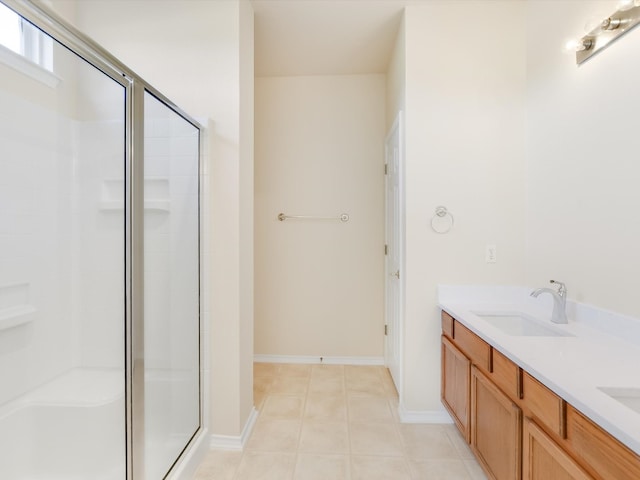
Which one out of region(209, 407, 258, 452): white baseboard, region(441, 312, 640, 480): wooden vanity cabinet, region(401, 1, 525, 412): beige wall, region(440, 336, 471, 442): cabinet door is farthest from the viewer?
region(401, 1, 525, 412): beige wall

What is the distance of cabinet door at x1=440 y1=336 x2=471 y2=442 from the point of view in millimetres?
1757

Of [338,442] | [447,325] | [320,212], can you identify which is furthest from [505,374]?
[320,212]

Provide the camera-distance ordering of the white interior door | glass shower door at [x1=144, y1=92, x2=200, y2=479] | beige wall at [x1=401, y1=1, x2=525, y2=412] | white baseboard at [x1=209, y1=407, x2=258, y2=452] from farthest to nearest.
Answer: the white interior door
beige wall at [x1=401, y1=1, x2=525, y2=412]
white baseboard at [x1=209, y1=407, x2=258, y2=452]
glass shower door at [x1=144, y1=92, x2=200, y2=479]

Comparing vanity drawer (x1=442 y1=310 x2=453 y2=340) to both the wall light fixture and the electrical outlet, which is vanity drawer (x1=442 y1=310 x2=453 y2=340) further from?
the wall light fixture

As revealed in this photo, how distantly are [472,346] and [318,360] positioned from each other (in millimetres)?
1775

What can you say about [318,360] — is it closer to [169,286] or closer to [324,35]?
[169,286]

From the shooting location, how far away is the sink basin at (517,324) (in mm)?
1741

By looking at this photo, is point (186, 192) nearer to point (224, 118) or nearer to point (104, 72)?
point (224, 118)

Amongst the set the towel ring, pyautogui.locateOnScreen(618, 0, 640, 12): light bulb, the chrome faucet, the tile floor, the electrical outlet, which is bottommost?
the tile floor

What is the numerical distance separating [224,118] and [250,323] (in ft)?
4.28

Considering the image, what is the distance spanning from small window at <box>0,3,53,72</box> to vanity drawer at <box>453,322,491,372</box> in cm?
204

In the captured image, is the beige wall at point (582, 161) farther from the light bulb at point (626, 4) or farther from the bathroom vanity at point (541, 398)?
the bathroom vanity at point (541, 398)

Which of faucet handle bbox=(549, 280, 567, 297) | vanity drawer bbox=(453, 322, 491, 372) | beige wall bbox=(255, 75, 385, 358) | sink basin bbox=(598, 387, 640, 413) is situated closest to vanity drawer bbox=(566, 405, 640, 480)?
sink basin bbox=(598, 387, 640, 413)

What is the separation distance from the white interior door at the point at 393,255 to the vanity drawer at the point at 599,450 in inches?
53.3
